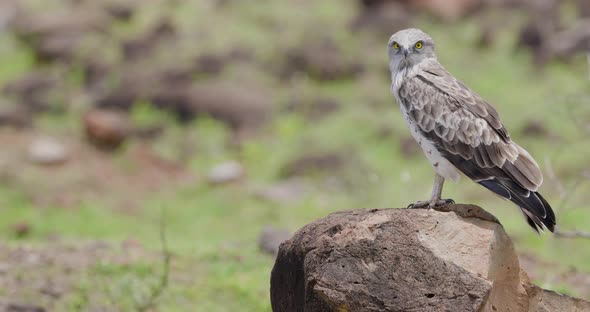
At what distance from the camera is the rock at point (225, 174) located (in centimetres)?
1734

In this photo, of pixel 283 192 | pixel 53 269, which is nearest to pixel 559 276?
pixel 53 269

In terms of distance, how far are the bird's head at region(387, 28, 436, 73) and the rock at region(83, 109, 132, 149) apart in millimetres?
11440

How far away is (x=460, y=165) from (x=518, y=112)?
12.7m

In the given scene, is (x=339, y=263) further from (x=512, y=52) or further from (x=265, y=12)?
(x=265, y=12)

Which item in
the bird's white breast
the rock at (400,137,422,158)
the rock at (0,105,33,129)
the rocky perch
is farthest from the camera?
the rock at (0,105,33,129)

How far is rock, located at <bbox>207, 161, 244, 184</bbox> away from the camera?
17344mm

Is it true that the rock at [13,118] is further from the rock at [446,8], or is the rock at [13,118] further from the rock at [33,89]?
the rock at [446,8]

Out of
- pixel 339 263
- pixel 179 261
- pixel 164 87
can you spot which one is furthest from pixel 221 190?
pixel 339 263

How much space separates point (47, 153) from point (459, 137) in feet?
39.6

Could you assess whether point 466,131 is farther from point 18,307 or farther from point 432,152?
point 18,307

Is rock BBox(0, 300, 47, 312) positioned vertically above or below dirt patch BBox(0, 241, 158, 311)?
above

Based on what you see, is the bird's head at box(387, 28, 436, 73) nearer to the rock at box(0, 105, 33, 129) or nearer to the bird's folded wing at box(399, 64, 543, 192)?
the bird's folded wing at box(399, 64, 543, 192)

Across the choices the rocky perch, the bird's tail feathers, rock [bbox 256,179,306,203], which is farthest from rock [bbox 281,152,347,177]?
the rocky perch

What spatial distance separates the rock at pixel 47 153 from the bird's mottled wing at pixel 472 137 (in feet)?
37.4
